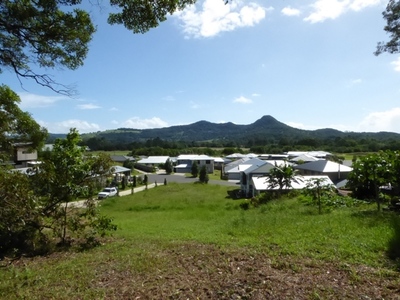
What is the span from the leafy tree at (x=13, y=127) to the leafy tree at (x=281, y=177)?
53.6ft

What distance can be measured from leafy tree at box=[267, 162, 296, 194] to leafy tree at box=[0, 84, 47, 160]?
1633 cm

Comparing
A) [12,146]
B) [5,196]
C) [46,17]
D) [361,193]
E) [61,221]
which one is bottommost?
[361,193]

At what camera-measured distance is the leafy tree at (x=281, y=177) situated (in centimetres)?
2086

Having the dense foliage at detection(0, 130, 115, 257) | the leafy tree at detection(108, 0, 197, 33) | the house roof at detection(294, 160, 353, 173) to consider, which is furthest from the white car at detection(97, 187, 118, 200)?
the leafy tree at detection(108, 0, 197, 33)

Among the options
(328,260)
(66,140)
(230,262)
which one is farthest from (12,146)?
(328,260)

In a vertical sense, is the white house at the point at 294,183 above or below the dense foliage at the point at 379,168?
below

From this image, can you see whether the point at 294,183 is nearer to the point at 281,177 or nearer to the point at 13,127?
the point at 281,177

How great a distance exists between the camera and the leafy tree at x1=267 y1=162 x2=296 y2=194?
821 inches

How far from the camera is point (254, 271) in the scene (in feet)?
16.6

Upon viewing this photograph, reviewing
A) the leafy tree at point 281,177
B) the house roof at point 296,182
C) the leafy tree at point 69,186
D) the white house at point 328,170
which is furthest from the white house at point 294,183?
the leafy tree at point 69,186

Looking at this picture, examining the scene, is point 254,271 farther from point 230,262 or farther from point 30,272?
point 30,272

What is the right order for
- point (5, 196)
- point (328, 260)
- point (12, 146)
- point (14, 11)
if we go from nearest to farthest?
point (14, 11) → point (328, 260) → point (5, 196) → point (12, 146)

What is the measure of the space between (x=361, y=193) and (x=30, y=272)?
63.9ft

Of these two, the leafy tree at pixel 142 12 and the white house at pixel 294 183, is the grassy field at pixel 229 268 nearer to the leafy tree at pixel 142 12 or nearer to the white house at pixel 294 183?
the leafy tree at pixel 142 12
